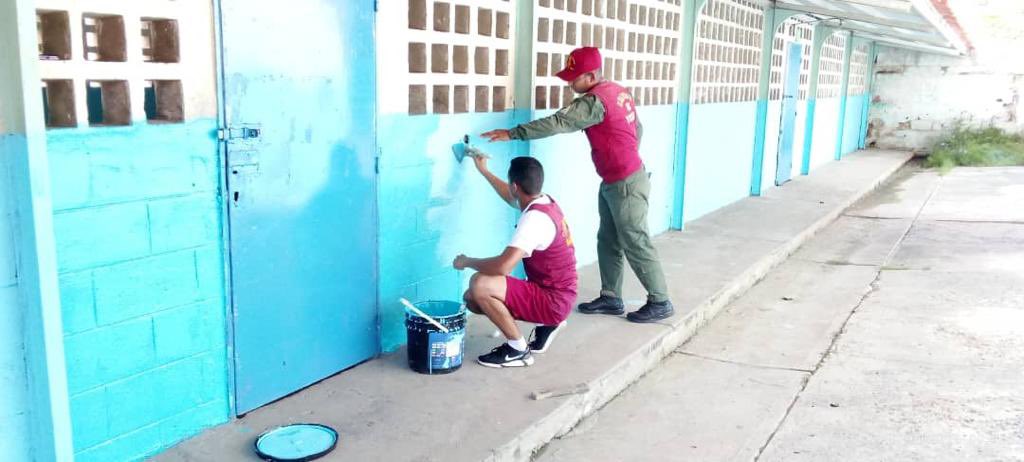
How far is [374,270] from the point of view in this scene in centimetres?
444

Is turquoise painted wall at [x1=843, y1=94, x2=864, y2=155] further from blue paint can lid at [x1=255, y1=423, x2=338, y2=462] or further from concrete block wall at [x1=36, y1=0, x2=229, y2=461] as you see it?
concrete block wall at [x1=36, y1=0, x2=229, y2=461]

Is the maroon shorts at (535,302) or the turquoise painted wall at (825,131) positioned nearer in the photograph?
the maroon shorts at (535,302)

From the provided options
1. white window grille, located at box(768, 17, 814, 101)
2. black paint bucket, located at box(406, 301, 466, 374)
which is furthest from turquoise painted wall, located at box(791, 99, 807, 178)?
black paint bucket, located at box(406, 301, 466, 374)

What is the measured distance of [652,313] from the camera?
5445 mm

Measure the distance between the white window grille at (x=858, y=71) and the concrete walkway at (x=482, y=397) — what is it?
12.9m

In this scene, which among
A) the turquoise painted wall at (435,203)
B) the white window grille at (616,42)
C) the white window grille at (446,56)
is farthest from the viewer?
the white window grille at (616,42)

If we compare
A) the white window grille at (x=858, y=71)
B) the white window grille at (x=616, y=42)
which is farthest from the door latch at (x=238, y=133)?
the white window grille at (x=858, y=71)

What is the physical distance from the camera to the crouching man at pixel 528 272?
431cm

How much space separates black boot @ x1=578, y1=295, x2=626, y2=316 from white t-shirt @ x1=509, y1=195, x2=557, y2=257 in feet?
4.37

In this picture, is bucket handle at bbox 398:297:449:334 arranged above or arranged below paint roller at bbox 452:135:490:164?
below

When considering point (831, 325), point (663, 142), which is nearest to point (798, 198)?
point (663, 142)

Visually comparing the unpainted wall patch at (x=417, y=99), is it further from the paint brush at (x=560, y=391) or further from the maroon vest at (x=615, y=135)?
the paint brush at (x=560, y=391)

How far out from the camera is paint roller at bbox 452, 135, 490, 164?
16.3 feet

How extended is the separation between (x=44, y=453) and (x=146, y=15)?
5.43 feet
